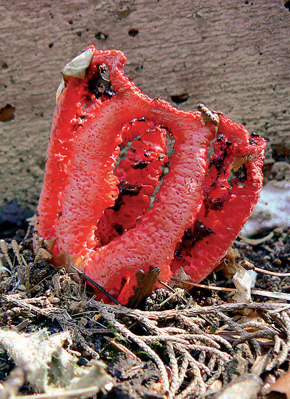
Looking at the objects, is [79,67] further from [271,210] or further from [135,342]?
[271,210]

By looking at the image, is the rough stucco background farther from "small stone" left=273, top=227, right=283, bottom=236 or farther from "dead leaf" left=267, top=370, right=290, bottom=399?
"dead leaf" left=267, top=370, right=290, bottom=399

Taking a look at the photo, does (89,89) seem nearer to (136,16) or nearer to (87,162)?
(87,162)

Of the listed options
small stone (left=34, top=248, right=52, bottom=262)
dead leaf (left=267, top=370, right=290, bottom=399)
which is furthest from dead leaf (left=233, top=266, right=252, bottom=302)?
small stone (left=34, top=248, right=52, bottom=262)

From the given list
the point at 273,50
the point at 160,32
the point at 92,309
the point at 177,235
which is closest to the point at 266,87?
the point at 273,50

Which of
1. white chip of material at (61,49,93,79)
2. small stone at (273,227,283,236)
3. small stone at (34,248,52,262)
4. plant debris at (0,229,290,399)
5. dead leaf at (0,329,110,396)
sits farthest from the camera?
small stone at (273,227,283,236)

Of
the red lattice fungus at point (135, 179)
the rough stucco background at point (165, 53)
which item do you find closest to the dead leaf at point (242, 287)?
the red lattice fungus at point (135, 179)

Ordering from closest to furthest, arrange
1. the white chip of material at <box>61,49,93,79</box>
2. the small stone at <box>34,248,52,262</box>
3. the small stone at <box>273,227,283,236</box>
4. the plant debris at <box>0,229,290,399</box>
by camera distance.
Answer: the plant debris at <box>0,229,290,399</box> → the white chip of material at <box>61,49,93,79</box> → the small stone at <box>34,248,52,262</box> → the small stone at <box>273,227,283,236</box>

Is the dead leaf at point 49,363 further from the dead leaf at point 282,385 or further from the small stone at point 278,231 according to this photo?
the small stone at point 278,231

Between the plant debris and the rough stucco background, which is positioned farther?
the rough stucco background
